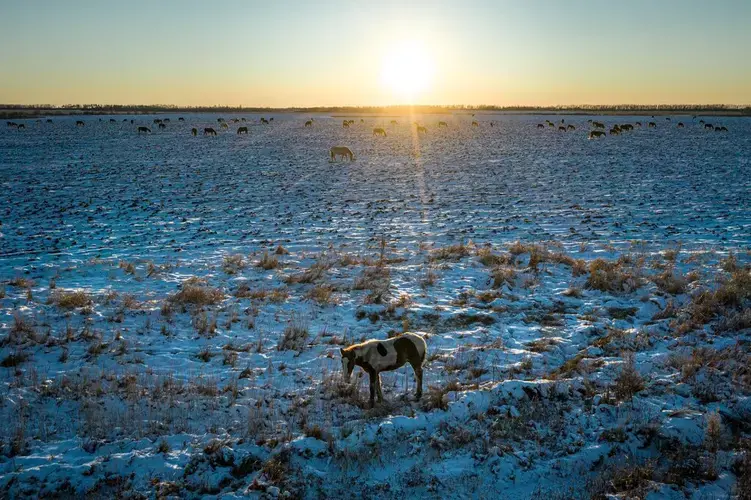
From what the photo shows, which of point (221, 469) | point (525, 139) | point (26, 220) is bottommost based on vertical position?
point (221, 469)

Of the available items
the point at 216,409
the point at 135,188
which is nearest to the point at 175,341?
the point at 216,409

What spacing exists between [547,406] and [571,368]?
1199mm

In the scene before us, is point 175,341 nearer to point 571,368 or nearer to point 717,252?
point 571,368

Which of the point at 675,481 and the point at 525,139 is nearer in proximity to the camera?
the point at 675,481

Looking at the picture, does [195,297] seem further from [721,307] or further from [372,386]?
[721,307]

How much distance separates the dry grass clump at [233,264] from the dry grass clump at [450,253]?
16.2 ft

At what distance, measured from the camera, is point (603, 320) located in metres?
8.54

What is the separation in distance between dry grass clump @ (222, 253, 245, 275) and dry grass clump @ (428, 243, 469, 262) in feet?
16.2

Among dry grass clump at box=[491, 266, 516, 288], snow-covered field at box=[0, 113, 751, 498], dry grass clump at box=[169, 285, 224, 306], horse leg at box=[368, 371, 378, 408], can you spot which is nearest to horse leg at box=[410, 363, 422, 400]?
snow-covered field at box=[0, 113, 751, 498]

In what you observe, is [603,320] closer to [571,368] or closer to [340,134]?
[571,368]

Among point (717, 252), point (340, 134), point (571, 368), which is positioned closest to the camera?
point (571, 368)

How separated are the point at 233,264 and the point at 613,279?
907cm

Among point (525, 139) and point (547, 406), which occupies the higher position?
point (525, 139)

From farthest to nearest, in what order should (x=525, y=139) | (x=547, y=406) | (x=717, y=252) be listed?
(x=525, y=139) < (x=717, y=252) < (x=547, y=406)
